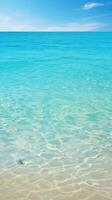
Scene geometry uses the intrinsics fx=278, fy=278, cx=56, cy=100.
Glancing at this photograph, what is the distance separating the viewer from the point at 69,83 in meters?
17.2

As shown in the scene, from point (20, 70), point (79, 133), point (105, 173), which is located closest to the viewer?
point (105, 173)

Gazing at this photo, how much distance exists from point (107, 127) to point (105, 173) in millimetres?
3041

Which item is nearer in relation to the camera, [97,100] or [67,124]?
[67,124]

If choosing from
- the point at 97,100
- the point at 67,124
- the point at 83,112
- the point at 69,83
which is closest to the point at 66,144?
the point at 67,124

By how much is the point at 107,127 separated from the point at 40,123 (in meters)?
2.40

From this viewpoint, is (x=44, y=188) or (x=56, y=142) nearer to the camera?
(x=44, y=188)

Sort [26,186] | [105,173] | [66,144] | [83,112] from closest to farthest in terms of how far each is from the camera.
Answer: [26,186]
[105,173]
[66,144]
[83,112]

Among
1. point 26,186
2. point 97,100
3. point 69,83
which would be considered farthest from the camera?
point 69,83

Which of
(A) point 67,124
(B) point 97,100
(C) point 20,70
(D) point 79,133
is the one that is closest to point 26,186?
(D) point 79,133

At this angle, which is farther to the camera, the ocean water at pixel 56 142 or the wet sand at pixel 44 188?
the ocean water at pixel 56 142

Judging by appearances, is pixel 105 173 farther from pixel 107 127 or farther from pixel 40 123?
pixel 40 123

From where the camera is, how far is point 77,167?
7.12 m

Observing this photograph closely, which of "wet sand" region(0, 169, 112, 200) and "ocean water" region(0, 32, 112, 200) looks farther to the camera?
"ocean water" region(0, 32, 112, 200)

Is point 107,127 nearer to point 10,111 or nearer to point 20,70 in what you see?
point 10,111
